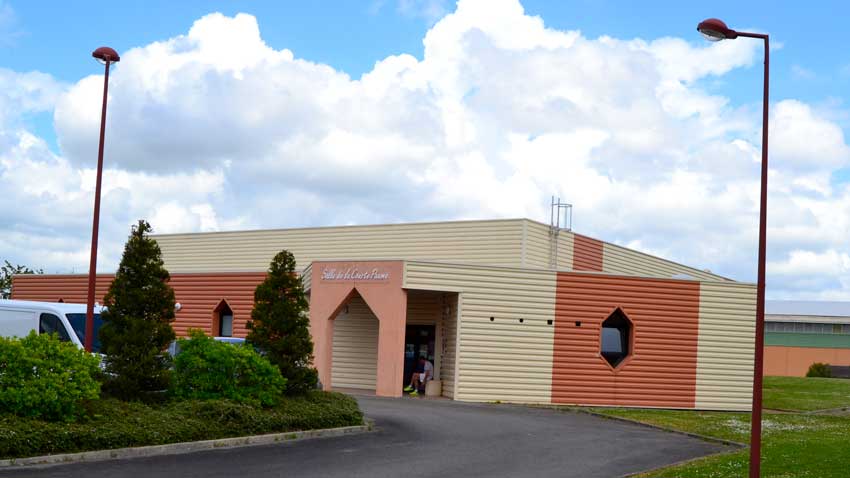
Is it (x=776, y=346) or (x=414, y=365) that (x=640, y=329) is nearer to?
(x=414, y=365)

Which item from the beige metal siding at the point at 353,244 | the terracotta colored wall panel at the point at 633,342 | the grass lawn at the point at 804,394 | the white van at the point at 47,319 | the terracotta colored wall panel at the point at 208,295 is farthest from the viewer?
the beige metal siding at the point at 353,244

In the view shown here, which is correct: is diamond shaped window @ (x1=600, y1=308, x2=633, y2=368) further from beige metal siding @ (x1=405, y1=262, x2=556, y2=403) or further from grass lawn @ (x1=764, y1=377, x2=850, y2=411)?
grass lawn @ (x1=764, y1=377, x2=850, y2=411)

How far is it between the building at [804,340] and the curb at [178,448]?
49.6 meters

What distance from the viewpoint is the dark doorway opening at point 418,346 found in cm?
3294

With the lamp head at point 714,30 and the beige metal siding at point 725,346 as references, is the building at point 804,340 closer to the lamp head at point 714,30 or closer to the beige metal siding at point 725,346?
the beige metal siding at point 725,346

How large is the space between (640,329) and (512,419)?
794 cm

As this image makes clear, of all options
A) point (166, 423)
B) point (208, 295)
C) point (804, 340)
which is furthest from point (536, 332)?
point (804, 340)

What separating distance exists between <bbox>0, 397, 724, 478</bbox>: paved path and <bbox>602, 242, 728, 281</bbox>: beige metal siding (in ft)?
57.9

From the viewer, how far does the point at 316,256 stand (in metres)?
41.5

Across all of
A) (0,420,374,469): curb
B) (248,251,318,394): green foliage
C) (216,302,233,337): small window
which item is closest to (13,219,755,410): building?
(216,302,233,337): small window

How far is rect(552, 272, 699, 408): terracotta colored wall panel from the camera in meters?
29.7

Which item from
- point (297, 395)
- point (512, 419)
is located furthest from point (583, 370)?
point (297, 395)

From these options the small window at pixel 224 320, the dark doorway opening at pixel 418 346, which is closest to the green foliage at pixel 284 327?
the dark doorway opening at pixel 418 346

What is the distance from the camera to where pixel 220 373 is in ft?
60.2
